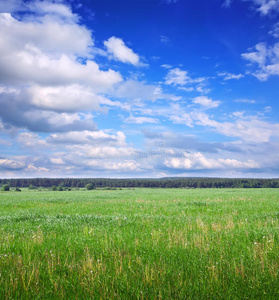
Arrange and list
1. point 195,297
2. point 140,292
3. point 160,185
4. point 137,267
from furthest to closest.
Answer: point 160,185 → point 137,267 → point 140,292 → point 195,297

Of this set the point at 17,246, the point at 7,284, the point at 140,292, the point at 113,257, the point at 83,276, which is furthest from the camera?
the point at 17,246

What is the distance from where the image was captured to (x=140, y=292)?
4.76 m

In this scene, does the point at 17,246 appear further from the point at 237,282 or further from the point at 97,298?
the point at 237,282

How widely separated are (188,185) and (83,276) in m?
164

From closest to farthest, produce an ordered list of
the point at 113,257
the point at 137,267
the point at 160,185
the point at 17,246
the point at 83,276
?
the point at 83,276, the point at 137,267, the point at 113,257, the point at 17,246, the point at 160,185

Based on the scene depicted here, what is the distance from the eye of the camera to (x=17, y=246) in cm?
803

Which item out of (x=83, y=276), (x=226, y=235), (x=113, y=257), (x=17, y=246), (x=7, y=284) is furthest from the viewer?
(x=226, y=235)

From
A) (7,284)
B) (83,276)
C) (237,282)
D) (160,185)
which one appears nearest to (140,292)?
(83,276)

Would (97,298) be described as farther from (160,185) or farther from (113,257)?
(160,185)

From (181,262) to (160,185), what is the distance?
156 m

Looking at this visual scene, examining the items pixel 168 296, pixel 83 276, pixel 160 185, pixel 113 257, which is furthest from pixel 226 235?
pixel 160 185

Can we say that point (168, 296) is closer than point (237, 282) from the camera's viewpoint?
Yes

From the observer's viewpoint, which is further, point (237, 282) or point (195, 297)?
point (237, 282)

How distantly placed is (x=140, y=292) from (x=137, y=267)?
50.5 inches
